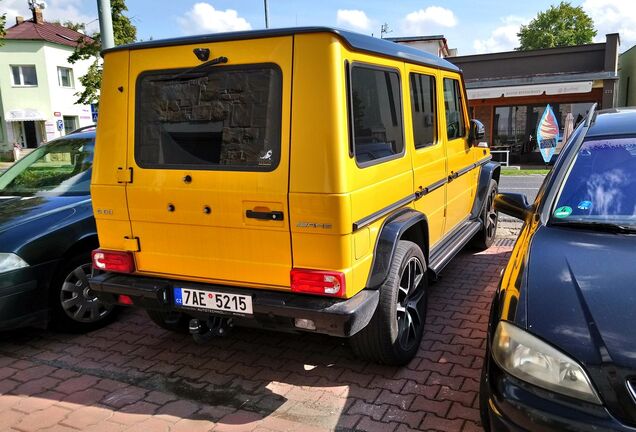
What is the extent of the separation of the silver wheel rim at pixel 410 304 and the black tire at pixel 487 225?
2.44 m

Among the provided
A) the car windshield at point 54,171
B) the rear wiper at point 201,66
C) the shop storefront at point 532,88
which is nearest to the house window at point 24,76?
the shop storefront at point 532,88

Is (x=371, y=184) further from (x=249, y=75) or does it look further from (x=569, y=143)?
(x=569, y=143)

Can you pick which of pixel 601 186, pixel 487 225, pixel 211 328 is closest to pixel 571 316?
pixel 601 186

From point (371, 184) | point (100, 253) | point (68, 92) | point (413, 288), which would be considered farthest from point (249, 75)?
point (68, 92)

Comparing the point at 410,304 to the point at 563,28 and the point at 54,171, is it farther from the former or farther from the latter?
the point at 563,28

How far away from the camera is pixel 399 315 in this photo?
3.57 meters

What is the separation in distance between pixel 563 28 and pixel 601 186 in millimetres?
64207

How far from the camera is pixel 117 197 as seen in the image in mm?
3318

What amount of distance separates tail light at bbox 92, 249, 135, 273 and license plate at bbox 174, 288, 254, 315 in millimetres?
398

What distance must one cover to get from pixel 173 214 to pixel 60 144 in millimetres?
3018

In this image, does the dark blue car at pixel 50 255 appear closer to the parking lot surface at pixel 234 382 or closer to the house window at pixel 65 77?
the parking lot surface at pixel 234 382

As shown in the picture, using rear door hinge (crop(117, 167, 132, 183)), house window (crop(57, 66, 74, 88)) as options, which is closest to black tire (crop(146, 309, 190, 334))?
rear door hinge (crop(117, 167, 132, 183))

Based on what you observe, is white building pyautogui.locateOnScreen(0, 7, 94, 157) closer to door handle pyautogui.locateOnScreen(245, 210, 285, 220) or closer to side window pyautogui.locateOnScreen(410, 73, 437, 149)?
side window pyautogui.locateOnScreen(410, 73, 437, 149)

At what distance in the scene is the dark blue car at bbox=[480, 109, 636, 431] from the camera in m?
1.93
